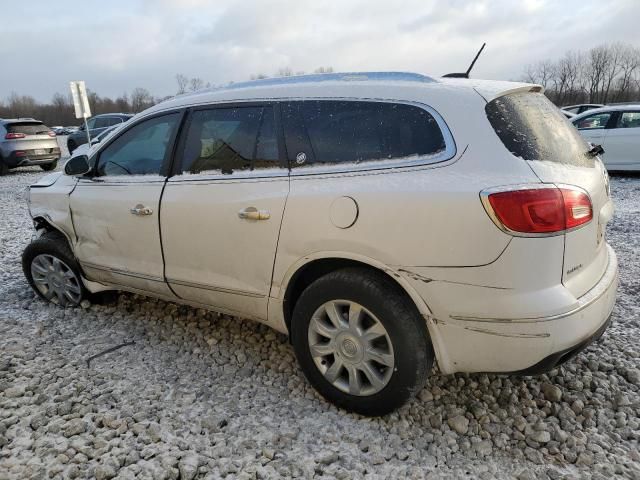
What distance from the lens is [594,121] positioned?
1020cm

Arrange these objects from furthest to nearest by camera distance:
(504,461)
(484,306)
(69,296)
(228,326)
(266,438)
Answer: (69,296)
(228,326)
(266,438)
(504,461)
(484,306)

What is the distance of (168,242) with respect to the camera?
2939 millimetres

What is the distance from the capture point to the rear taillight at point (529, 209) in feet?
6.20

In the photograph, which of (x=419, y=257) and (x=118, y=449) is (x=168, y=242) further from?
(x=419, y=257)

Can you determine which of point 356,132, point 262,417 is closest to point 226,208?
point 356,132

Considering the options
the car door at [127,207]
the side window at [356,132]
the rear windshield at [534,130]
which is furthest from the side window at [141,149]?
the rear windshield at [534,130]

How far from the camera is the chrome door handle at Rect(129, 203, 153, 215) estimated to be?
2.98 metres

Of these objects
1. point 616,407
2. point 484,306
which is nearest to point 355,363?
point 484,306

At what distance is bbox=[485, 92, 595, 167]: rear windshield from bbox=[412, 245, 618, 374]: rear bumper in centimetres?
60

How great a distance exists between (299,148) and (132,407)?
1.64 meters

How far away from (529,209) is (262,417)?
→ 1.64m

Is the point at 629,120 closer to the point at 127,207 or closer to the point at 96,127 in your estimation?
the point at 127,207

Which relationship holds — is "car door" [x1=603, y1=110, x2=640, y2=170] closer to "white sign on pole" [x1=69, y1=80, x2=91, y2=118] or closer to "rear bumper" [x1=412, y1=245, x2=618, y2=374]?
"rear bumper" [x1=412, y1=245, x2=618, y2=374]

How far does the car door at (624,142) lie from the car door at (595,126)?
5.0 inches
